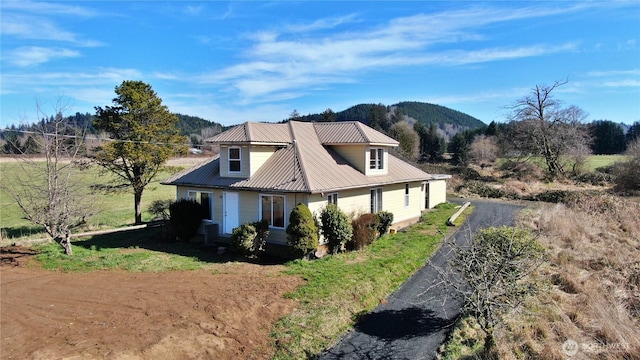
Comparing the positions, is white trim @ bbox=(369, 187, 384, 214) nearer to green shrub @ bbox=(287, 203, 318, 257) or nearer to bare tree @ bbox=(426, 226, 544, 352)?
green shrub @ bbox=(287, 203, 318, 257)

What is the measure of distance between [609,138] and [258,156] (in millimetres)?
82773

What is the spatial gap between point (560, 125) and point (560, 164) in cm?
478

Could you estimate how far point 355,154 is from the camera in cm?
2070

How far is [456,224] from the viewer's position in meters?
22.7

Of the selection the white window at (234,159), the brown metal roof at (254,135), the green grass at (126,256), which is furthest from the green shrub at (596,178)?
the green grass at (126,256)

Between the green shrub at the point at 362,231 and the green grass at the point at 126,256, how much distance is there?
5725 mm

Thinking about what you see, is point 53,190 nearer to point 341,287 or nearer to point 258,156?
point 258,156

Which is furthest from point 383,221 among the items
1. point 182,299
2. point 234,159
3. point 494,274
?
point 182,299

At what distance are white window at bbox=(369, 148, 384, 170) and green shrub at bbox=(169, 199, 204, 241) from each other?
9.47 m

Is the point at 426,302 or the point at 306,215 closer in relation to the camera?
the point at 426,302

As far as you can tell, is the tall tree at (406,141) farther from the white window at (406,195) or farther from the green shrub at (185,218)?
the green shrub at (185,218)

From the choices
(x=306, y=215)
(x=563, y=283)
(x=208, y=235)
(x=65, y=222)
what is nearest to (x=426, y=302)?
(x=563, y=283)

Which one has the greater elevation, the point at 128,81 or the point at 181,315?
the point at 128,81

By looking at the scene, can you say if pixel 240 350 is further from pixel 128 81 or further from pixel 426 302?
pixel 128 81
